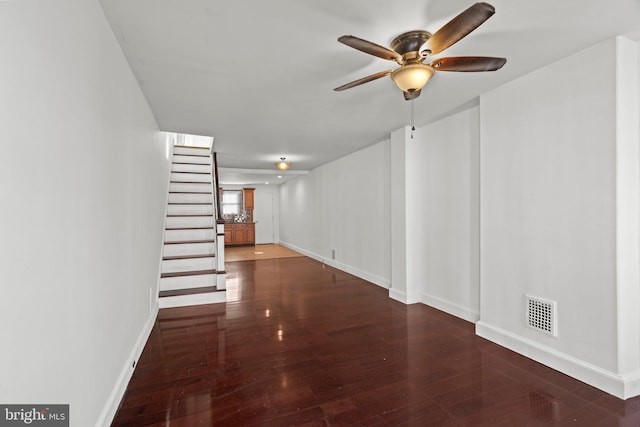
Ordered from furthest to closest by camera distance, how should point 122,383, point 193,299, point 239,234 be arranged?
point 239,234
point 193,299
point 122,383

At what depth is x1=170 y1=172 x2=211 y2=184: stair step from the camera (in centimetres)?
538

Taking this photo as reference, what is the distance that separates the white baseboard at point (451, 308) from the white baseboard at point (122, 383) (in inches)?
128

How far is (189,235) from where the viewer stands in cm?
454

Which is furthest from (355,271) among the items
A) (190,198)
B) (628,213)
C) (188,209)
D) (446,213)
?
(628,213)

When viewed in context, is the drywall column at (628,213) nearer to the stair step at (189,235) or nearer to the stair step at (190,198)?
the stair step at (189,235)

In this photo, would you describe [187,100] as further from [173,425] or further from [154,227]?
[173,425]

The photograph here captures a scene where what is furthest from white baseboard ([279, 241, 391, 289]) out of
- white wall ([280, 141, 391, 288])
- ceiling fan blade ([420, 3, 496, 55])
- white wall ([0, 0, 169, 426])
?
ceiling fan blade ([420, 3, 496, 55])

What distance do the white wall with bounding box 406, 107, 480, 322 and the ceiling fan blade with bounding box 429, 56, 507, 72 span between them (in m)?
1.49

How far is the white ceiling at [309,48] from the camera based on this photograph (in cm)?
163

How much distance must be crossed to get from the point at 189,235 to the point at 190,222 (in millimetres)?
275

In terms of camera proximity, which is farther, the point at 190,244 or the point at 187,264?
the point at 190,244

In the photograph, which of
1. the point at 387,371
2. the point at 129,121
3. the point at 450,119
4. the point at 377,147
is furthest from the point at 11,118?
the point at 377,147

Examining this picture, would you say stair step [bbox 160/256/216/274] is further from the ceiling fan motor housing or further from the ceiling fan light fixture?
the ceiling fan motor housing

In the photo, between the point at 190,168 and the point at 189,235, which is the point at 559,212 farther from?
the point at 190,168
